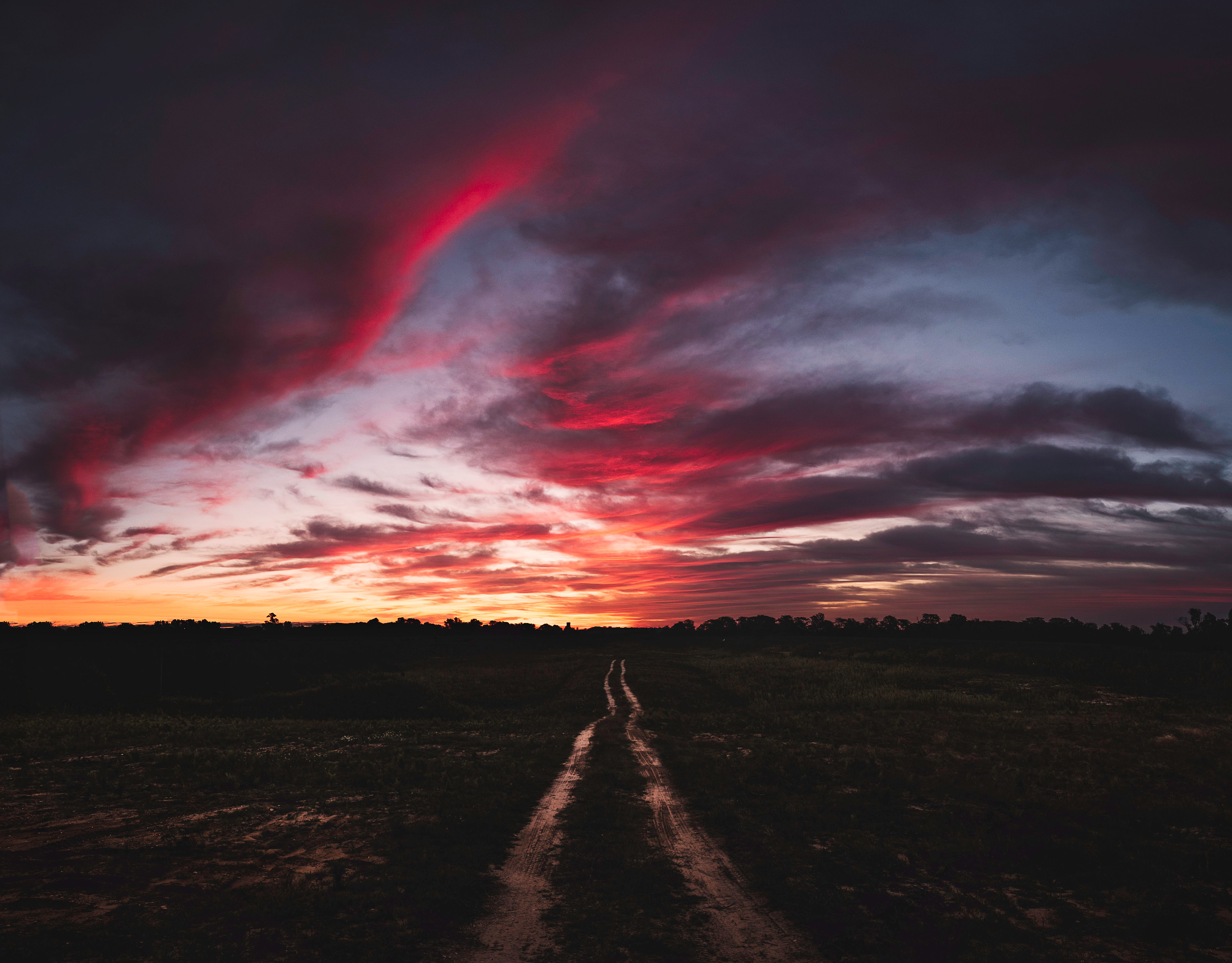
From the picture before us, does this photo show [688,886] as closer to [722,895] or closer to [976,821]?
[722,895]

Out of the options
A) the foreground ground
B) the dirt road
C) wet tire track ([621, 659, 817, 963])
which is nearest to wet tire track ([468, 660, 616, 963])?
the dirt road

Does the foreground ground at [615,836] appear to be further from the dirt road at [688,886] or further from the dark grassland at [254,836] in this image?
the dirt road at [688,886]

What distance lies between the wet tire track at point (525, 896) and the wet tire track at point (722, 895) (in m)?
2.06

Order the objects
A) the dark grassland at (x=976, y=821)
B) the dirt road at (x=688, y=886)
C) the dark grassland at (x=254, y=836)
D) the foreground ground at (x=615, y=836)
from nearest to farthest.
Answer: the dirt road at (x=688, y=886), the dark grassland at (x=254, y=836), the foreground ground at (x=615, y=836), the dark grassland at (x=976, y=821)

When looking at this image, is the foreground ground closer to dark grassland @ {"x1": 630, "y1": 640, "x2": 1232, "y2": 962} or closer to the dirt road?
dark grassland @ {"x1": 630, "y1": 640, "x2": 1232, "y2": 962}

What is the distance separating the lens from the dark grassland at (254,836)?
765 cm

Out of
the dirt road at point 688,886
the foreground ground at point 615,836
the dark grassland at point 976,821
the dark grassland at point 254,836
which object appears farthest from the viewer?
the dark grassland at point 976,821

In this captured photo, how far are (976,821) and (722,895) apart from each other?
291 inches

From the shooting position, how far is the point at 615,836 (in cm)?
1165

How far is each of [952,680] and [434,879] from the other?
2070 inches

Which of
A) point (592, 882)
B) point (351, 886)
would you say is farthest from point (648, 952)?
A: point (351, 886)

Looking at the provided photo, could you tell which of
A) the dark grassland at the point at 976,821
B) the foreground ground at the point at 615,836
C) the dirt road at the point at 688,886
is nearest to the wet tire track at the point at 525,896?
the dirt road at the point at 688,886

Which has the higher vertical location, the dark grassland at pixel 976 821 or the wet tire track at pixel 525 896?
the wet tire track at pixel 525 896

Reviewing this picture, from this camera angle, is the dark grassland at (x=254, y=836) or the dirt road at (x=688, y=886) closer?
the dirt road at (x=688, y=886)
